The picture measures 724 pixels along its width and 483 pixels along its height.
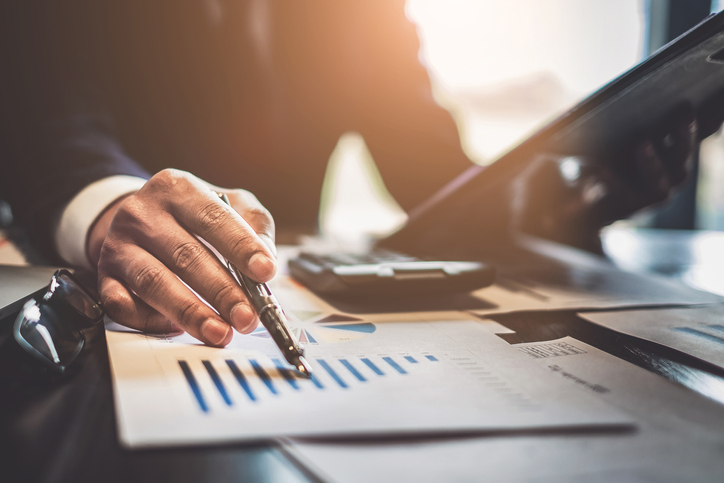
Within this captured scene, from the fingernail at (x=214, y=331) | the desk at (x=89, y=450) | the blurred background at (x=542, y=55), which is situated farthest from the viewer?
the blurred background at (x=542, y=55)

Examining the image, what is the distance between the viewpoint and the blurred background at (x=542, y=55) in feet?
3.63

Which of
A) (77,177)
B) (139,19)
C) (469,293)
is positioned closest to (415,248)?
(469,293)

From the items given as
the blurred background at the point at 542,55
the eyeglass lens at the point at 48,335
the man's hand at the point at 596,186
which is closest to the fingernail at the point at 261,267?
the eyeglass lens at the point at 48,335

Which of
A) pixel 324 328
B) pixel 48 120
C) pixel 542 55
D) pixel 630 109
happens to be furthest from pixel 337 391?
pixel 542 55

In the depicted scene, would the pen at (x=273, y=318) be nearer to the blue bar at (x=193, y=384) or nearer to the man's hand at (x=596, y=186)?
the blue bar at (x=193, y=384)

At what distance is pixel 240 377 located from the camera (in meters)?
0.21

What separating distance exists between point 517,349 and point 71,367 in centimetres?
26

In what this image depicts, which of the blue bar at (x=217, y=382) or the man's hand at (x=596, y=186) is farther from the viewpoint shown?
the man's hand at (x=596, y=186)

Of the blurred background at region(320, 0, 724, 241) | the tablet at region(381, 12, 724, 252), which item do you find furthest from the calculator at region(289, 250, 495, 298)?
the blurred background at region(320, 0, 724, 241)

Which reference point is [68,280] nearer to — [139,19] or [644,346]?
[644,346]

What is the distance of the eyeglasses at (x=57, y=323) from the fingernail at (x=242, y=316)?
0.09m

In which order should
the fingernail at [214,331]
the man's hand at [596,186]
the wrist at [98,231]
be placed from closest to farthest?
the fingernail at [214,331] < the wrist at [98,231] < the man's hand at [596,186]

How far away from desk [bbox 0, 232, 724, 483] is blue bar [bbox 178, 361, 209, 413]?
0.03 meters

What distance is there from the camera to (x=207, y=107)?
86 centimetres
